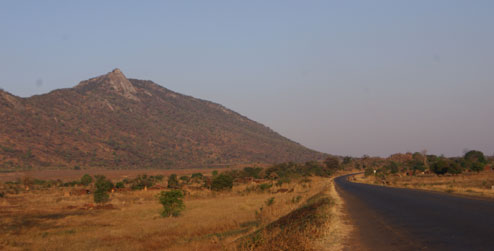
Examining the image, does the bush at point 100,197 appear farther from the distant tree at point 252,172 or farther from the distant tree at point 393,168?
the distant tree at point 393,168

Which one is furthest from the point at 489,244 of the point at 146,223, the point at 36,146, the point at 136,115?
the point at 136,115

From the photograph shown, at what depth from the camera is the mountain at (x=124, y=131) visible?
321ft

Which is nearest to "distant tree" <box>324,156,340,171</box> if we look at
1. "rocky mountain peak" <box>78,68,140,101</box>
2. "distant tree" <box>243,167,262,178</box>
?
"distant tree" <box>243,167,262,178</box>

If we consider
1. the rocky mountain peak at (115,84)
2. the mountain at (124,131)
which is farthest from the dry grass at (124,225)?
the rocky mountain peak at (115,84)

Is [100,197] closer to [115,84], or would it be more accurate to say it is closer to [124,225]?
[124,225]

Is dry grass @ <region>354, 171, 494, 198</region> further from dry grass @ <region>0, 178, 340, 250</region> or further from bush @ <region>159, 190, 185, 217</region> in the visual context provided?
bush @ <region>159, 190, 185, 217</region>

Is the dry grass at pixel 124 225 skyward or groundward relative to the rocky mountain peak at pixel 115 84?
groundward

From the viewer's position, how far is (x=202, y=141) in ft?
458

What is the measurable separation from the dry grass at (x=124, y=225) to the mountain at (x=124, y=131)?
5936 centimetres

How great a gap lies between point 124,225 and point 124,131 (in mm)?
102443

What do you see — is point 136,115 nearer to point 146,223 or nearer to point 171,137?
point 171,137

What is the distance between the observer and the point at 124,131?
124m

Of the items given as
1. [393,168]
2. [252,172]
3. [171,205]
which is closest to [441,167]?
[393,168]

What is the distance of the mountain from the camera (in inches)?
3856
